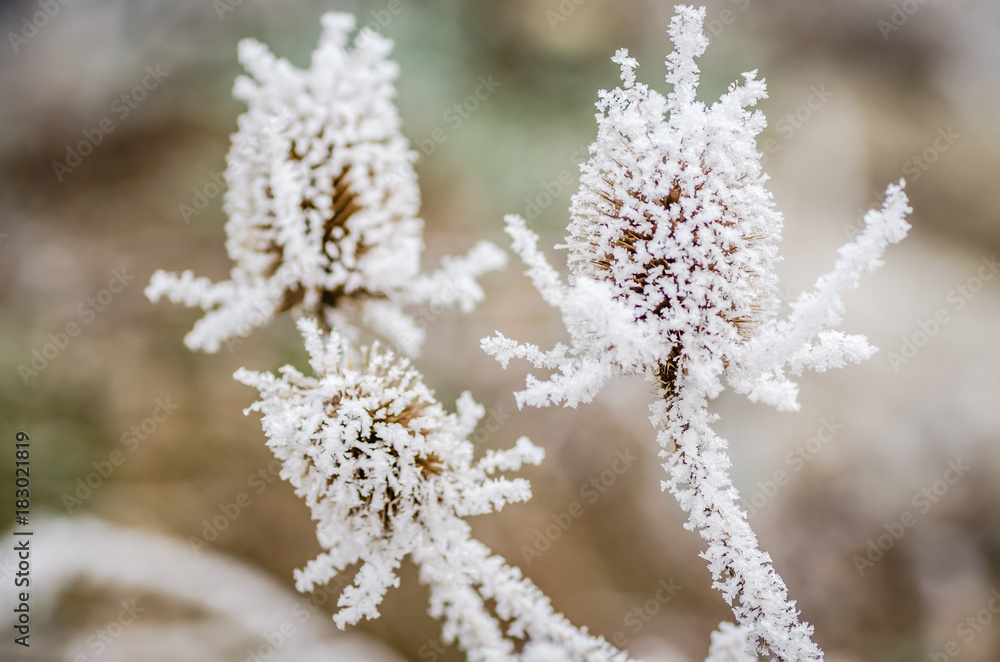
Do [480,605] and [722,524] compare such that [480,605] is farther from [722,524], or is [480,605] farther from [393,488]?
[722,524]

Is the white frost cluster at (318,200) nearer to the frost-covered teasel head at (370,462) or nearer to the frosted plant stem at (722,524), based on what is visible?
the frost-covered teasel head at (370,462)

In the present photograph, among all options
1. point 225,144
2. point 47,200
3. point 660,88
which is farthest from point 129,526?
point 660,88

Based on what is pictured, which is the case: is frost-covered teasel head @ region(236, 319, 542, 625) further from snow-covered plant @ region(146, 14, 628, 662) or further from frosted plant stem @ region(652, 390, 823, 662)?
frosted plant stem @ region(652, 390, 823, 662)

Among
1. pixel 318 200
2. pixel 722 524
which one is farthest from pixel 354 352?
pixel 722 524

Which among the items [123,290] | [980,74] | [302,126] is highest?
[980,74]

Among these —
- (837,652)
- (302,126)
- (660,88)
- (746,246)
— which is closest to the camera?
(746,246)

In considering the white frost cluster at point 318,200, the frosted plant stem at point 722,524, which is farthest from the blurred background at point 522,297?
the frosted plant stem at point 722,524

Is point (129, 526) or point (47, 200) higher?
point (47, 200)

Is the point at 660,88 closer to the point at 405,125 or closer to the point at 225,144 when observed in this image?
the point at 405,125

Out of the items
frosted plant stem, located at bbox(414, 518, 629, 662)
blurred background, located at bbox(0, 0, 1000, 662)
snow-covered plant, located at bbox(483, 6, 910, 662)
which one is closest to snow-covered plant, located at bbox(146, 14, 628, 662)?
frosted plant stem, located at bbox(414, 518, 629, 662)
